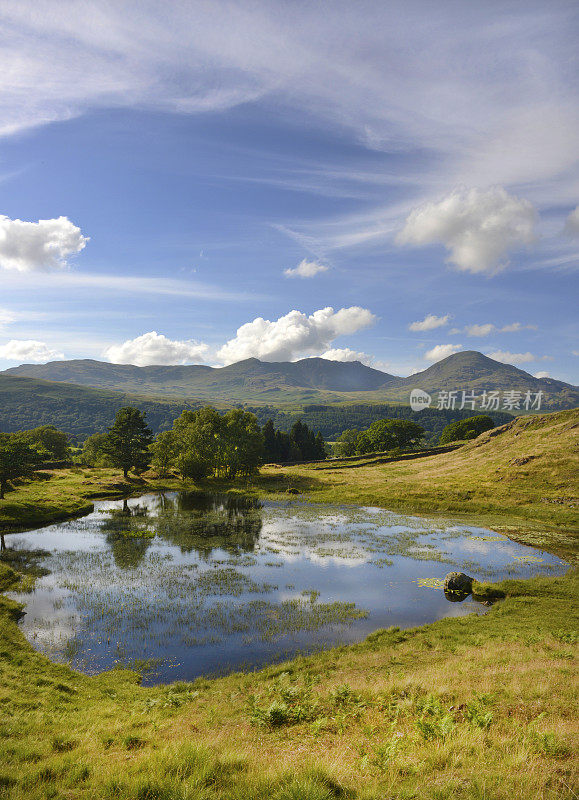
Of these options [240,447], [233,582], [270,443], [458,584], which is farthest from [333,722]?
[270,443]

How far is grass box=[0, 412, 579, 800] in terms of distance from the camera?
8445 millimetres

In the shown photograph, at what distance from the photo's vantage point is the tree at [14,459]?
59.3 metres

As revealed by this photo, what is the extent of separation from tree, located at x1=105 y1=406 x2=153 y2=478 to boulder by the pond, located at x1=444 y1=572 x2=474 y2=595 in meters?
78.5

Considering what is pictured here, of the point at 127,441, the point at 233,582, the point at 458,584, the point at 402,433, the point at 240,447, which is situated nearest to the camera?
the point at 458,584

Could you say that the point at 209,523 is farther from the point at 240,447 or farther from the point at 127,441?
the point at 127,441

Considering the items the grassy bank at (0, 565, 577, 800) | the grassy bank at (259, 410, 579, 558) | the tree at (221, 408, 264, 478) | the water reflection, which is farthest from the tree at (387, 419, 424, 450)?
the grassy bank at (0, 565, 577, 800)

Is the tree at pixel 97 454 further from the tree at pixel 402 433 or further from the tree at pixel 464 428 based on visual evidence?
the tree at pixel 464 428

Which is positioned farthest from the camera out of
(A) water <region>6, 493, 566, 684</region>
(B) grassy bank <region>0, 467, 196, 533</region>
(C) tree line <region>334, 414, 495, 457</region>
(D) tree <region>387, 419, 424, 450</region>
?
(C) tree line <region>334, 414, 495, 457</region>

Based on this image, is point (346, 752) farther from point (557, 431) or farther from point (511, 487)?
point (557, 431)

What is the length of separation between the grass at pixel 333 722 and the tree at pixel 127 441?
67.6 m

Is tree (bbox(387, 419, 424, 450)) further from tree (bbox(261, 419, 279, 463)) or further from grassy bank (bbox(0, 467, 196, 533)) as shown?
grassy bank (bbox(0, 467, 196, 533))

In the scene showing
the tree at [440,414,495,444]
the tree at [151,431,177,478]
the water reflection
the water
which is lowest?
the water reflection

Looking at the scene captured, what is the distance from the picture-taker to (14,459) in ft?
196

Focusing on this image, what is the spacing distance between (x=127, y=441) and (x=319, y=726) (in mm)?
91117
